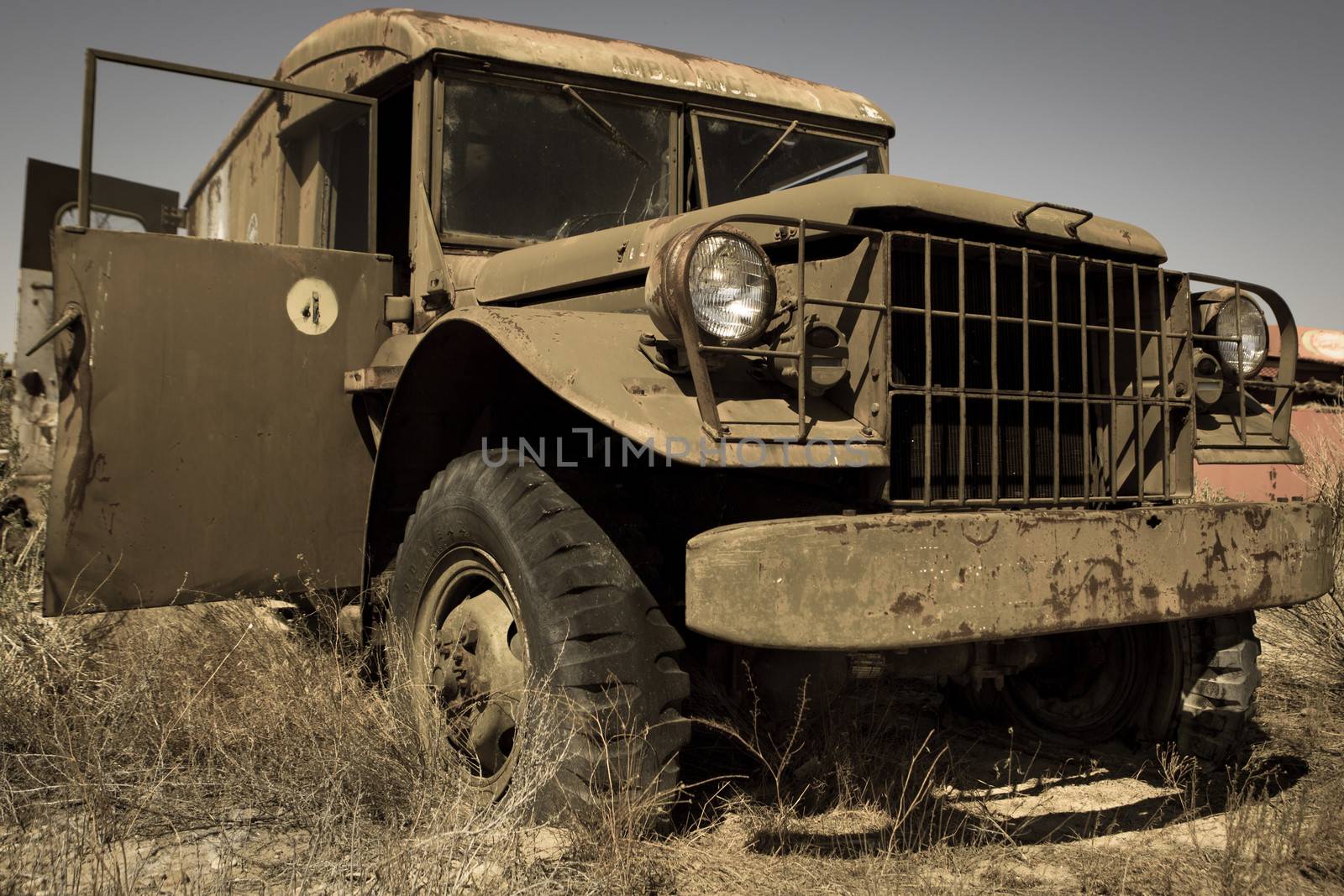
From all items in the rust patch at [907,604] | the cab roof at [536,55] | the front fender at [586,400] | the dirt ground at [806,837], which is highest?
the cab roof at [536,55]

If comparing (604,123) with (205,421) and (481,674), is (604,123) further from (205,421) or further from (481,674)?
(481,674)

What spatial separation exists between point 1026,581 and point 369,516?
210 cm

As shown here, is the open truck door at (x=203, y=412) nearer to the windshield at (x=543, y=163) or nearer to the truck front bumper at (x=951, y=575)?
the windshield at (x=543, y=163)

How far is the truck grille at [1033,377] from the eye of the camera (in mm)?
2730

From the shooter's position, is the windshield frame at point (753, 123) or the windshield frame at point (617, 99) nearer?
the windshield frame at point (617, 99)

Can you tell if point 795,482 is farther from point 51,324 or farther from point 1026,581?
point 51,324

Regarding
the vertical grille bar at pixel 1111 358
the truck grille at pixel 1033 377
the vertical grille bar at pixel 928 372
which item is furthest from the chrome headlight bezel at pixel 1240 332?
the vertical grille bar at pixel 928 372

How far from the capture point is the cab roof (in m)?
3.81

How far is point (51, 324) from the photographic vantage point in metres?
3.42

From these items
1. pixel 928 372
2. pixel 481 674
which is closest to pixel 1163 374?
pixel 928 372

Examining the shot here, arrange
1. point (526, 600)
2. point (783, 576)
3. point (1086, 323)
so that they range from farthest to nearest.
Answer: point (1086, 323) → point (526, 600) → point (783, 576)

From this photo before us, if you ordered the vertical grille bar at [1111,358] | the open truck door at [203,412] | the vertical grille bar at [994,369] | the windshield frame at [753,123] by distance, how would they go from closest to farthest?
the vertical grille bar at [994,369] → the vertical grille bar at [1111,358] → the open truck door at [203,412] → the windshield frame at [753,123]

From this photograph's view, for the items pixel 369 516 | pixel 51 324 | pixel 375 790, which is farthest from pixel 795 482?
pixel 51 324

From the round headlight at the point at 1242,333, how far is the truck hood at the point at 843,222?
1.00 ft
